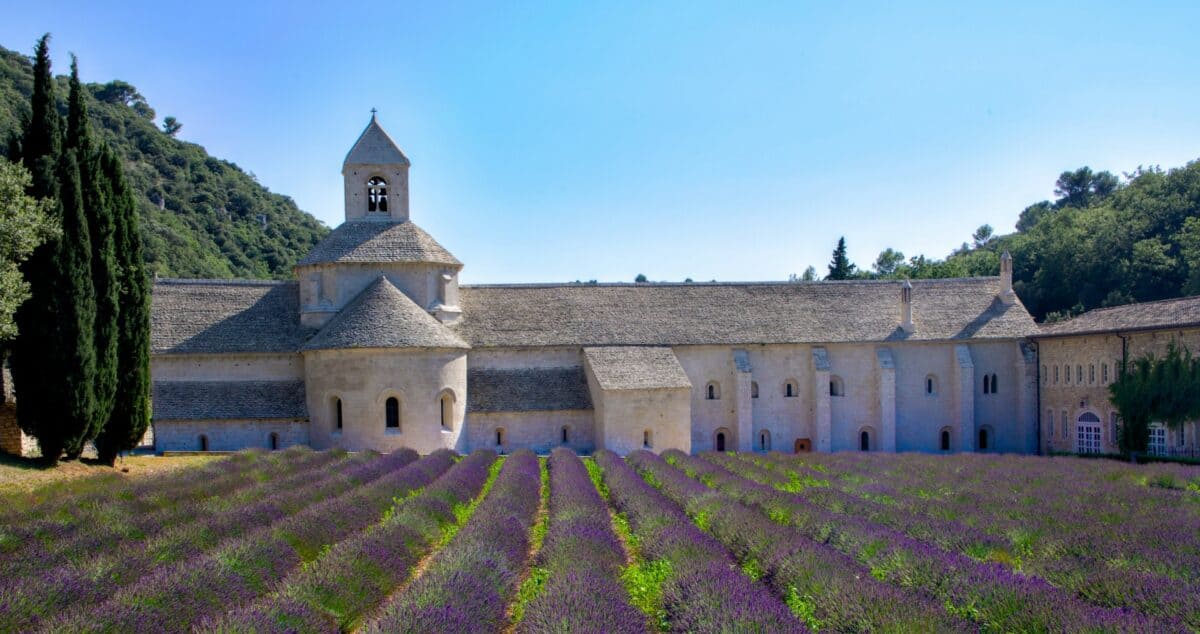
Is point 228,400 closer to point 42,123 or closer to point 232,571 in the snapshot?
point 42,123

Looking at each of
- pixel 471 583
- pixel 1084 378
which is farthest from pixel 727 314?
pixel 471 583

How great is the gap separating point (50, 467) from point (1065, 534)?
79.2 ft

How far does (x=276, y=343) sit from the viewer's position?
35562 millimetres

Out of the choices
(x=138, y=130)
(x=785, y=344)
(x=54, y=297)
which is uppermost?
(x=138, y=130)

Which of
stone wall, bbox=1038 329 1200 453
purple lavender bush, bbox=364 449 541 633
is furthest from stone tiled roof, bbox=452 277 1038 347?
purple lavender bush, bbox=364 449 541 633

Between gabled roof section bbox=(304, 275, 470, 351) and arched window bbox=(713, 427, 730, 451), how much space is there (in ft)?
39.4

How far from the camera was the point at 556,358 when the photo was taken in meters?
38.1

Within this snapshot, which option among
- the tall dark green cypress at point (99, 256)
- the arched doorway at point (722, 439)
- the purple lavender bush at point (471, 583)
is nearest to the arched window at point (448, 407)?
the arched doorway at point (722, 439)

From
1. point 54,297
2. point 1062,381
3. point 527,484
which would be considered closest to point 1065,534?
point 527,484

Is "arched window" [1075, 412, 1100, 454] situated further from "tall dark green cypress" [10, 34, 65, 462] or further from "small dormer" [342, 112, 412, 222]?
"tall dark green cypress" [10, 34, 65, 462]

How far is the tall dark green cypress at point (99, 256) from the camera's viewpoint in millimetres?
24344

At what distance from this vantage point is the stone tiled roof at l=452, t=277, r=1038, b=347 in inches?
1523

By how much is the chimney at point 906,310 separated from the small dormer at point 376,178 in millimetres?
23564

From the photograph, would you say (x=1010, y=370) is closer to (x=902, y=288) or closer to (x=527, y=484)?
(x=902, y=288)
